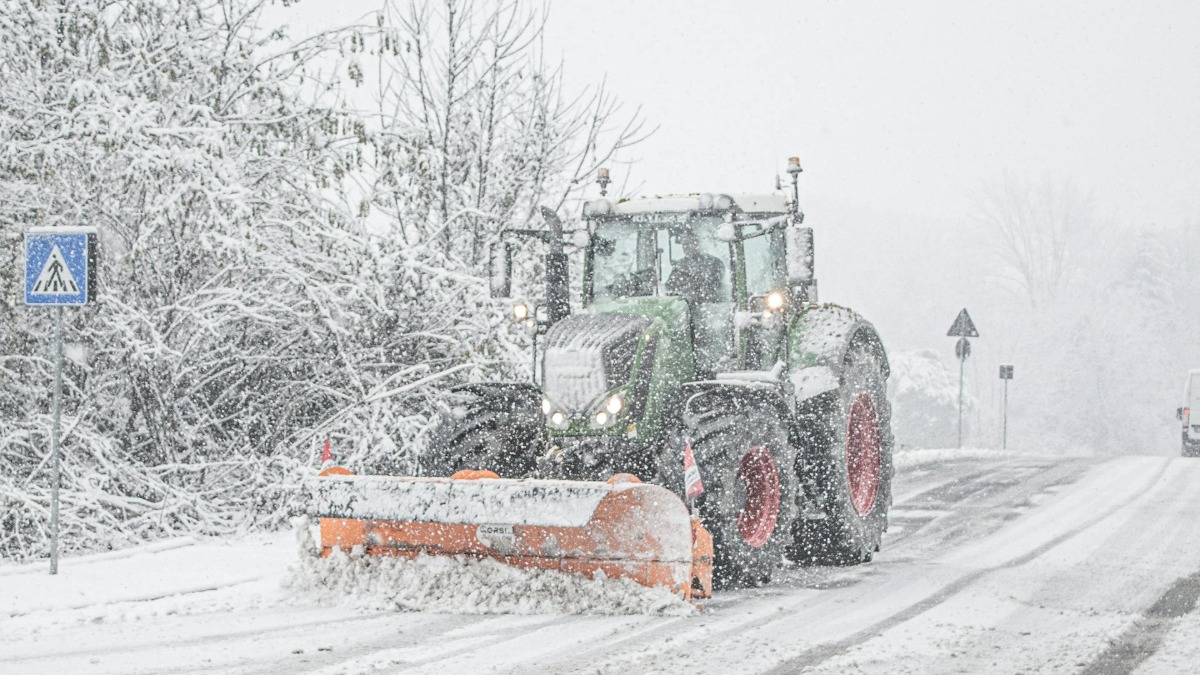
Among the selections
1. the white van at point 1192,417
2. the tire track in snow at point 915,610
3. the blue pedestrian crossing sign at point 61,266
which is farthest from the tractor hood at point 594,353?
the white van at point 1192,417

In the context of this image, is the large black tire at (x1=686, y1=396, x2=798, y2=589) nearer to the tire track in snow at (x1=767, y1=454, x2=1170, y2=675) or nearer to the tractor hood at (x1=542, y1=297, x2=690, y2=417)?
the tractor hood at (x1=542, y1=297, x2=690, y2=417)

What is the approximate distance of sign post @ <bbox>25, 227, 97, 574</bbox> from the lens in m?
8.59

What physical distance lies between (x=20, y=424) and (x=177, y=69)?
3090 mm

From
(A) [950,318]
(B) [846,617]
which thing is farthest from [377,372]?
(A) [950,318]

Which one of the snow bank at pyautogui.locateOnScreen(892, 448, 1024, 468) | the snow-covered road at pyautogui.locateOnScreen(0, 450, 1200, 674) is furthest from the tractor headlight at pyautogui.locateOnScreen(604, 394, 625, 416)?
the snow bank at pyautogui.locateOnScreen(892, 448, 1024, 468)

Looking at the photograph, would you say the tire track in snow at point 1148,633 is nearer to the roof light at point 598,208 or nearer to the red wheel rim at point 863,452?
the red wheel rim at point 863,452

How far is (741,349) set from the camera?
30.1 feet

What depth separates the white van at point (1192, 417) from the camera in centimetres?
3002

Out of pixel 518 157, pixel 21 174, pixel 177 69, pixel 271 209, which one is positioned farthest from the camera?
pixel 518 157

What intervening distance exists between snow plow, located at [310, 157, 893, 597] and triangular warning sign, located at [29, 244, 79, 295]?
7.07 feet

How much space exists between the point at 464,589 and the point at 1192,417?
26724 millimetres

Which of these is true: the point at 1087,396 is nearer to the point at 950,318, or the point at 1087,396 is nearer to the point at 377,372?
the point at 950,318

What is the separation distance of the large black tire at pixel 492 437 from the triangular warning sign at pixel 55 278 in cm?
246

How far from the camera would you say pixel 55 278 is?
8625 mm
